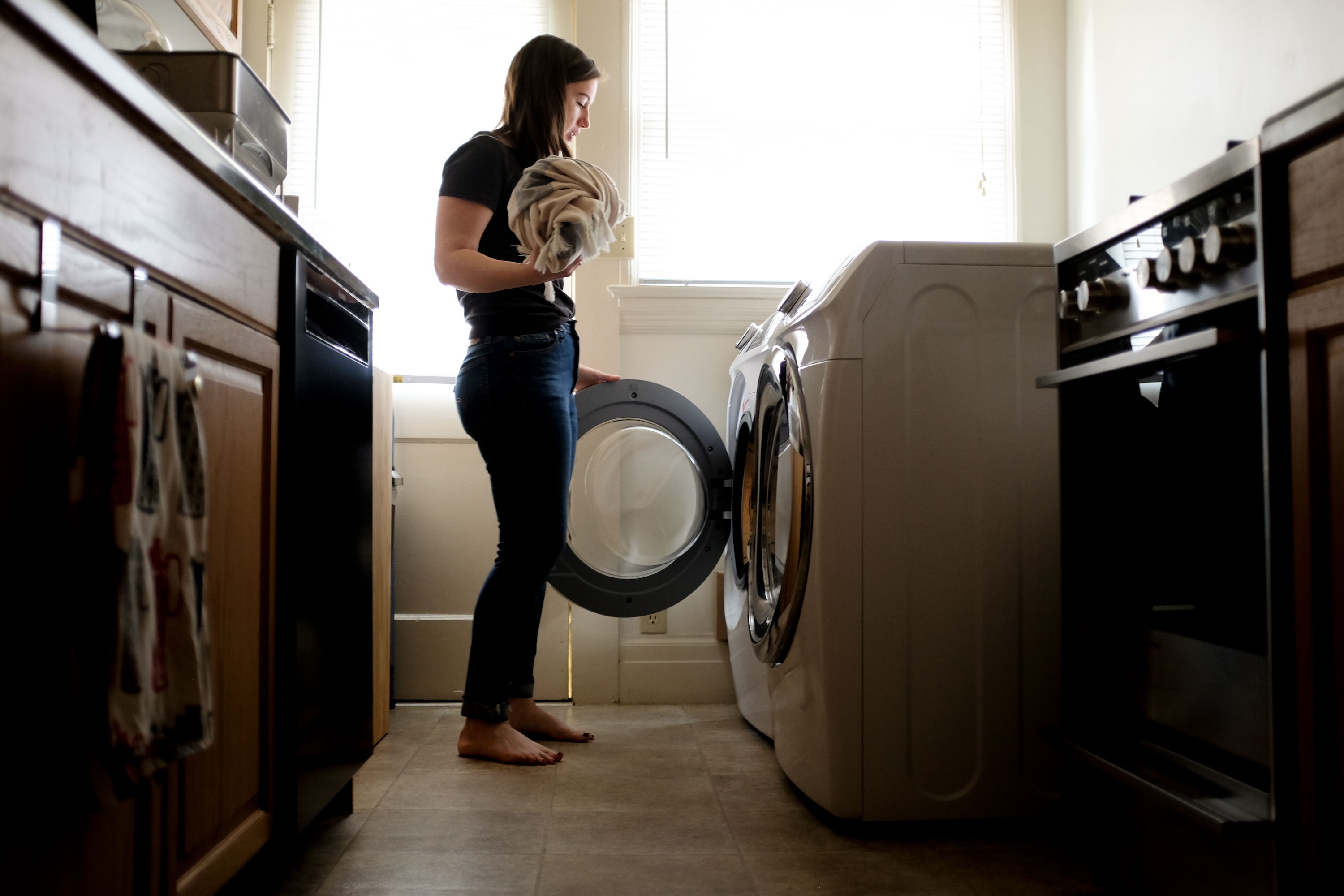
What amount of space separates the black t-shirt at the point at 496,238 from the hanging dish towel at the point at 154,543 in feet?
3.23

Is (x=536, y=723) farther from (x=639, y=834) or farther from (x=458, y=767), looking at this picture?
(x=639, y=834)

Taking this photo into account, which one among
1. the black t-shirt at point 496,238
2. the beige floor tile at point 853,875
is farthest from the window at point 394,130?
the beige floor tile at point 853,875

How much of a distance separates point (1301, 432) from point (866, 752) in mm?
838

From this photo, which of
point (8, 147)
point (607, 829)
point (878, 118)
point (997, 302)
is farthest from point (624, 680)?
point (8, 147)

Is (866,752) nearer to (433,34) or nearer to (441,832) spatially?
(441,832)

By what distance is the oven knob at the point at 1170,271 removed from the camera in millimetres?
1010

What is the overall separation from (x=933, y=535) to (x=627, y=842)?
26.5 inches

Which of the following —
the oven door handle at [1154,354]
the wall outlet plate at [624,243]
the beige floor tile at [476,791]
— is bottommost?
the beige floor tile at [476,791]

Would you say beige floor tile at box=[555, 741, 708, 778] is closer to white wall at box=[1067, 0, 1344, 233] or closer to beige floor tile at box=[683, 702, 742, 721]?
beige floor tile at box=[683, 702, 742, 721]

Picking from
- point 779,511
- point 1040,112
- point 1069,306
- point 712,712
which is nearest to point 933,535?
point 779,511

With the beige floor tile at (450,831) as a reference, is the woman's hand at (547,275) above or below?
above

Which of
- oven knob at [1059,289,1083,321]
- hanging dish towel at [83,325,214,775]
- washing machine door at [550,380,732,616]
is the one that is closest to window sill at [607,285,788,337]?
washing machine door at [550,380,732,616]

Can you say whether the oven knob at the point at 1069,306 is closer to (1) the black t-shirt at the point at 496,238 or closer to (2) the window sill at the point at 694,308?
(1) the black t-shirt at the point at 496,238

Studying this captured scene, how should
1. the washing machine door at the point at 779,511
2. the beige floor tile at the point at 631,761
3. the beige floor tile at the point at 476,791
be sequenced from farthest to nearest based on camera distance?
the beige floor tile at the point at 631,761 < the beige floor tile at the point at 476,791 < the washing machine door at the point at 779,511
